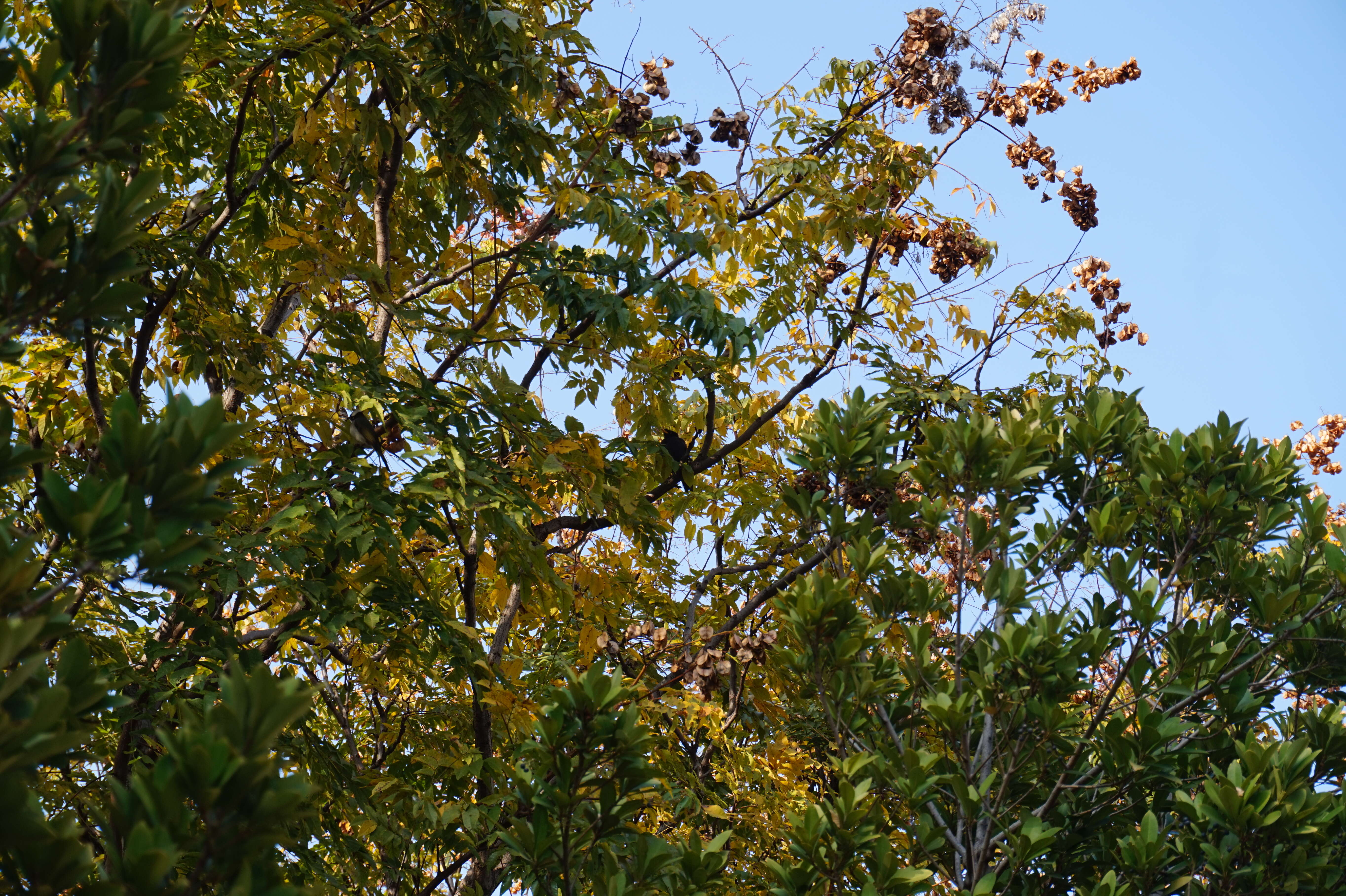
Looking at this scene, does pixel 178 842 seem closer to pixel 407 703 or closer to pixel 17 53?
pixel 17 53

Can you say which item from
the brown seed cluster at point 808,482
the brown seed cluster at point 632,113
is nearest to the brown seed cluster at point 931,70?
the brown seed cluster at point 632,113

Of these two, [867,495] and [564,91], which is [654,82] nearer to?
[564,91]

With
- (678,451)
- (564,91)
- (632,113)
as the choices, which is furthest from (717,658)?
(564,91)

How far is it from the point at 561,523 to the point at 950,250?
2661mm

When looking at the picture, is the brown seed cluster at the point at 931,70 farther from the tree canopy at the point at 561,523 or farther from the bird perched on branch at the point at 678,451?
the bird perched on branch at the point at 678,451

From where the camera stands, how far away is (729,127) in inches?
228

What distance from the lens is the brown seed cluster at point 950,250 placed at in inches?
226

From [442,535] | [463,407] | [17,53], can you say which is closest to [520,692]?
[442,535]

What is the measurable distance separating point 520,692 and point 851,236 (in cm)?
309

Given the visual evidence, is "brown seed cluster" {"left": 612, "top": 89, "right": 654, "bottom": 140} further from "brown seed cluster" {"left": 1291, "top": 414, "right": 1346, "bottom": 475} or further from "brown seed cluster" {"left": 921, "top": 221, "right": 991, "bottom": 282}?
"brown seed cluster" {"left": 1291, "top": 414, "right": 1346, "bottom": 475}

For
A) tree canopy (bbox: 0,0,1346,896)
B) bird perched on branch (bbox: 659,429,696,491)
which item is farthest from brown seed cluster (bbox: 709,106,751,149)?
bird perched on branch (bbox: 659,429,696,491)

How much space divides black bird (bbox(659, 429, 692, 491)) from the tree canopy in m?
0.06

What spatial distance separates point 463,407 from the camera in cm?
435

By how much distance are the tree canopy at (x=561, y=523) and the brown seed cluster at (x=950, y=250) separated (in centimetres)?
3
